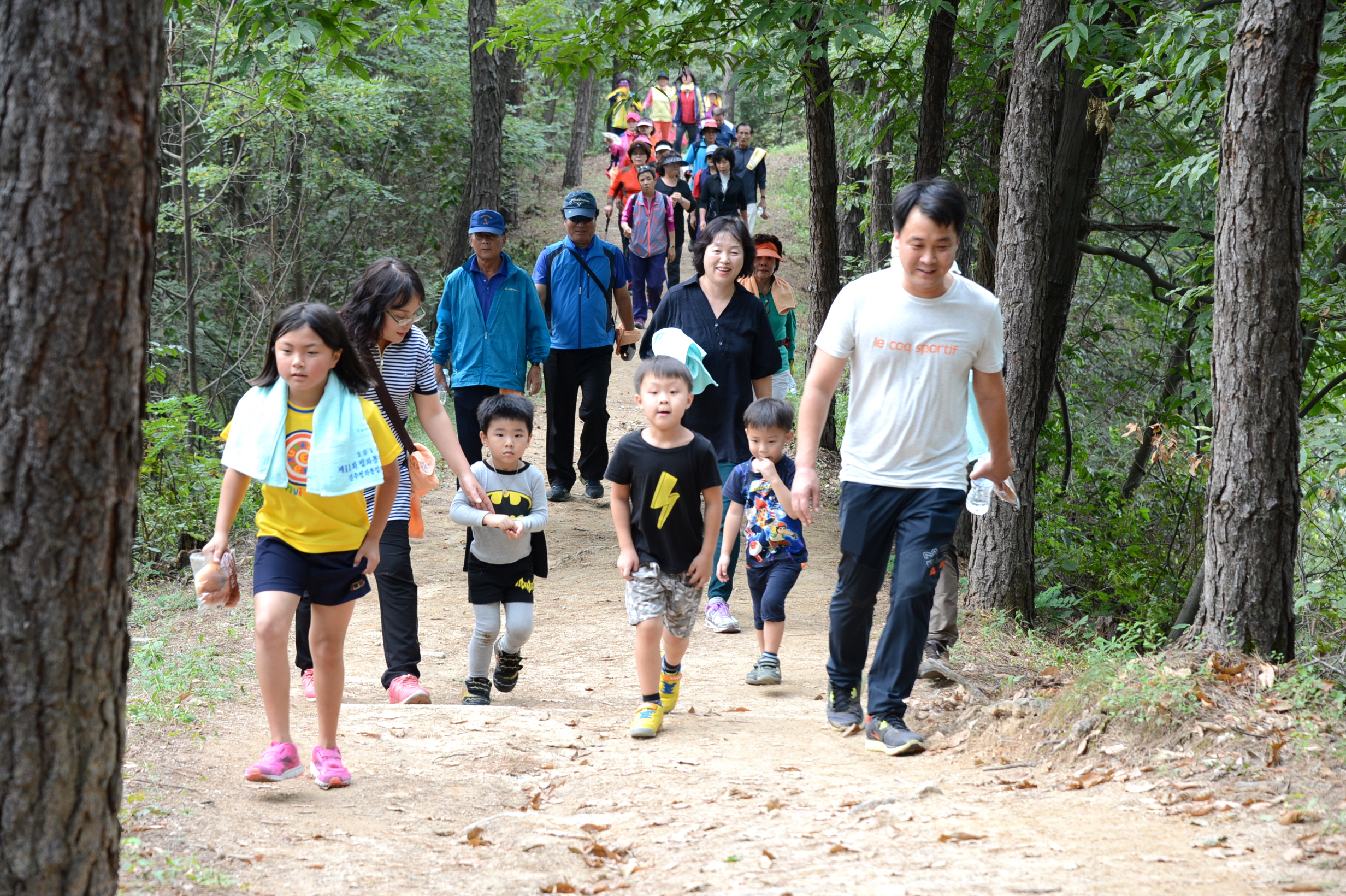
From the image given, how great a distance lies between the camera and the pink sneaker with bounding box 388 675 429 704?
5.41 metres

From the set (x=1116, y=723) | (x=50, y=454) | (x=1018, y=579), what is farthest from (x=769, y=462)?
(x=50, y=454)

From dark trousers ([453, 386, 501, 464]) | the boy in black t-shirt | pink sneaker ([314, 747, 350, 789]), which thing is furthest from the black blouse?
pink sneaker ([314, 747, 350, 789])

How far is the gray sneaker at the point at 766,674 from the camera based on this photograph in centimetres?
601

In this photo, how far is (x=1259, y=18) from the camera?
15.3 feet

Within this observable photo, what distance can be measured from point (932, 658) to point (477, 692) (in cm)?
236

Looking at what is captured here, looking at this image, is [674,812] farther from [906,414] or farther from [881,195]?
[881,195]

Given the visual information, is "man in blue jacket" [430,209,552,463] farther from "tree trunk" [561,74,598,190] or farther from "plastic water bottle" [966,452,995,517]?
"tree trunk" [561,74,598,190]

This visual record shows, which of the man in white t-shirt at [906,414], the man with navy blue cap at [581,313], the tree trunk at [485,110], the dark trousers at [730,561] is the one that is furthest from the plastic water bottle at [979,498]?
the tree trunk at [485,110]

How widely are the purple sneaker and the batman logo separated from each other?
→ 2.16m

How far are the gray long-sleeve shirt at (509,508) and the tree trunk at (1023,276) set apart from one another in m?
3.39

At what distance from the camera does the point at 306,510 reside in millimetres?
4023

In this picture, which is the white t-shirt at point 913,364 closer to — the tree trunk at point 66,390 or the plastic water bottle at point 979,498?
the plastic water bottle at point 979,498

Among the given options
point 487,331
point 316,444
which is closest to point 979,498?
A: point 316,444

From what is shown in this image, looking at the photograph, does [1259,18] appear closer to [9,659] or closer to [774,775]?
[774,775]
